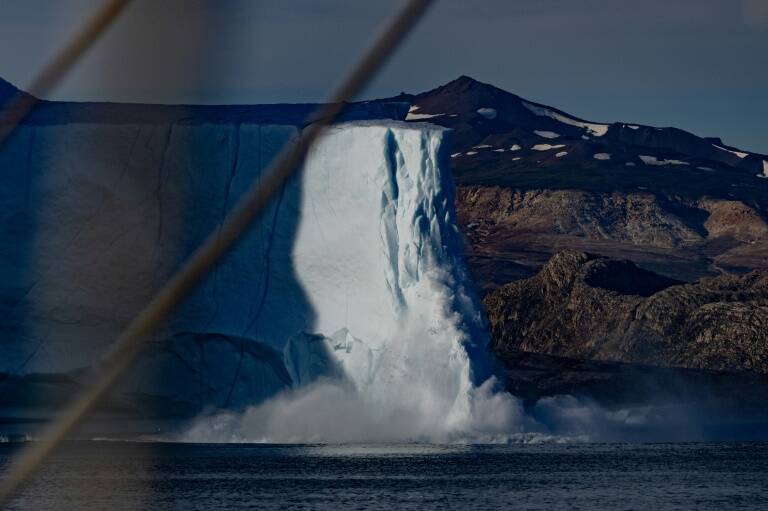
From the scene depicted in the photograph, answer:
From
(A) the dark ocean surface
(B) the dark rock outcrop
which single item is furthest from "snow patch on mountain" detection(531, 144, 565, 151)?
(A) the dark ocean surface

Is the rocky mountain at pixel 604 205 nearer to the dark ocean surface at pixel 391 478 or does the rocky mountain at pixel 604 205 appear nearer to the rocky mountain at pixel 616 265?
the rocky mountain at pixel 616 265

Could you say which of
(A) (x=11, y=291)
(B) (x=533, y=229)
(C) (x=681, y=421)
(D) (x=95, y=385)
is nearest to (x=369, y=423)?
(D) (x=95, y=385)

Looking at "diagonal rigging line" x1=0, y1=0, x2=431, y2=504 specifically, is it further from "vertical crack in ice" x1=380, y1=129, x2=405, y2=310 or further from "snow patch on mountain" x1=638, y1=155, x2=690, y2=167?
"snow patch on mountain" x1=638, y1=155, x2=690, y2=167

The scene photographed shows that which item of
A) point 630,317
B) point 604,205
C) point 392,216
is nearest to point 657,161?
point 604,205

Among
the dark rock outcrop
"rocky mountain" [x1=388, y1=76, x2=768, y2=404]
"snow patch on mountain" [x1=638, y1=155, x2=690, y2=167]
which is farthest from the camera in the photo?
"snow patch on mountain" [x1=638, y1=155, x2=690, y2=167]

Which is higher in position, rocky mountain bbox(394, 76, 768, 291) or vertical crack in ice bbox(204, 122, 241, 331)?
rocky mountain bbox(394, 76, 768, 291)

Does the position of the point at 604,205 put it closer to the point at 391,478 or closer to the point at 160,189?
the point at 160,189

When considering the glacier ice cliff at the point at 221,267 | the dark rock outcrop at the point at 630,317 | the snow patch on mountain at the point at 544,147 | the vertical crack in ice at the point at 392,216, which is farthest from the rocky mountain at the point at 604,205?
the vertical crack in ice at the point at 392,216
